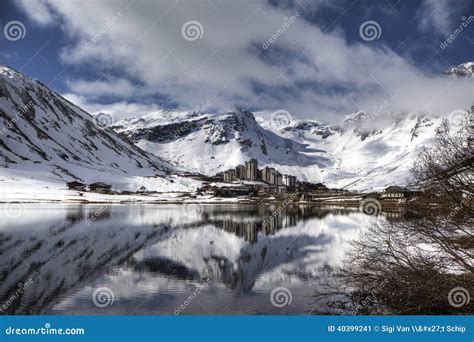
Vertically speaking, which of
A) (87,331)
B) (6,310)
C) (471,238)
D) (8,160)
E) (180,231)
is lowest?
(87,331)

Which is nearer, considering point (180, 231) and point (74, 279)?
point (74, 279)

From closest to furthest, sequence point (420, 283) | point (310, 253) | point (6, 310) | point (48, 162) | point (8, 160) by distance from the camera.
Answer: point (420, 283) → point (6, 310) → point (310, 253) → point (8, 160) → point (48, 162)

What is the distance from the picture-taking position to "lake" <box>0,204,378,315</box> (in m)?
14.6

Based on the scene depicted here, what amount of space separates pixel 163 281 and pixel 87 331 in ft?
32.2

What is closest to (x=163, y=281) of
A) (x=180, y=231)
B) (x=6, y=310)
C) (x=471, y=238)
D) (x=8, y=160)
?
(x=6, y=310)

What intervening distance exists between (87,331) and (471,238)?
29.0 ft

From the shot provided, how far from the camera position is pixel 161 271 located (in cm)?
2030

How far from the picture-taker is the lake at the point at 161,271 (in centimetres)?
1465

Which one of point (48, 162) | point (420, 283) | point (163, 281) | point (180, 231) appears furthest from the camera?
point (48, 162)

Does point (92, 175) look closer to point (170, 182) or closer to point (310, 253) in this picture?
point (170, 182)

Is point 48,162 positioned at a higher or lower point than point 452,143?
higher

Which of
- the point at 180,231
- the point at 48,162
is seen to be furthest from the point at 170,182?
the point at 180,231

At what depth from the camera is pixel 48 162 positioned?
163 m

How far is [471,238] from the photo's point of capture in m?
10.5
